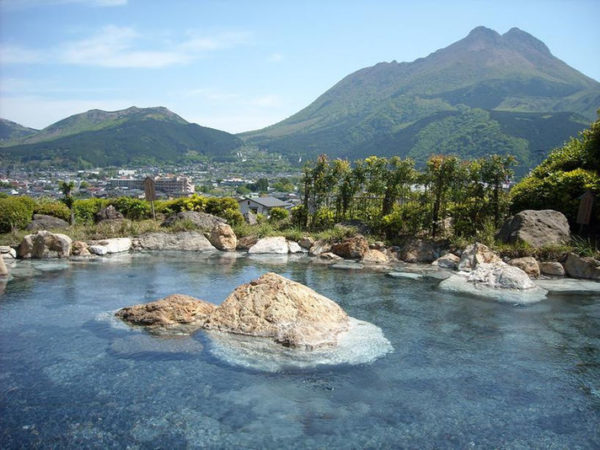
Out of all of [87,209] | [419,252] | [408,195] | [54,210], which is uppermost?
[408,195]

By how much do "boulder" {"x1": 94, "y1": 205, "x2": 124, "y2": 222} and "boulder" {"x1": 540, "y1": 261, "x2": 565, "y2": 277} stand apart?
2347 centimetres

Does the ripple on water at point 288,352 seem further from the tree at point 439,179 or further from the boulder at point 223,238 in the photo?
the boulder at point 223,238

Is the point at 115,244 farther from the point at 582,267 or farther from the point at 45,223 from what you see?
the point at 582,267

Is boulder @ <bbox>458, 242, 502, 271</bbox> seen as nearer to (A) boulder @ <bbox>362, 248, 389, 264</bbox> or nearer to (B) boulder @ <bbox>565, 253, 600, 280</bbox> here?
(B) boulder @ <bbox>565, 253, 600, 280</bbox>

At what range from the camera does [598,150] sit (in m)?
23.7

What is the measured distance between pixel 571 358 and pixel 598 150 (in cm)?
1703

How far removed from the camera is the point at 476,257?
19562 mm

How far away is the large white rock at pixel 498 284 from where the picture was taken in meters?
15.9

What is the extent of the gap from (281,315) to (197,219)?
17.6 meters

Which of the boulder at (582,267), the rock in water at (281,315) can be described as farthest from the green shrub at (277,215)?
the rock in water at (281,315)

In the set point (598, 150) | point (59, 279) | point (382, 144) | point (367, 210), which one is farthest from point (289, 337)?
point (382, 144)

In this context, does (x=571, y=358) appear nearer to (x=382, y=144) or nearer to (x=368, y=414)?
(x=368, y=414)

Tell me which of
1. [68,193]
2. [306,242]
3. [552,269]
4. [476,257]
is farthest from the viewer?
[68,193]

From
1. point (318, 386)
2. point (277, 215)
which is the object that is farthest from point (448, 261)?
point (277, 215)
